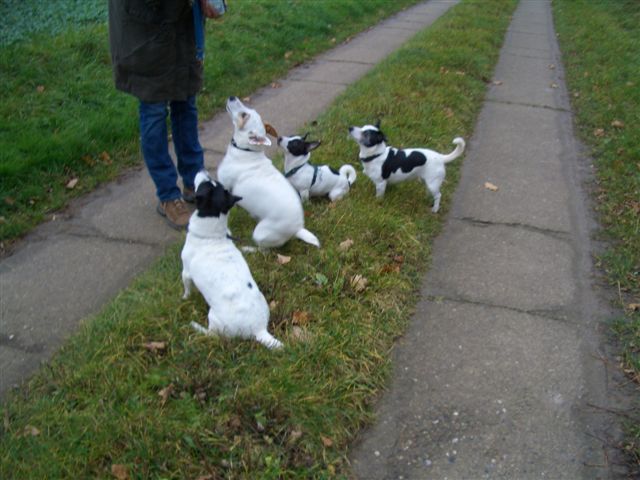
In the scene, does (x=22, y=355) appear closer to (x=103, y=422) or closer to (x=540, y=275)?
(x=103, y=422)

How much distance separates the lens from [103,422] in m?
2.60

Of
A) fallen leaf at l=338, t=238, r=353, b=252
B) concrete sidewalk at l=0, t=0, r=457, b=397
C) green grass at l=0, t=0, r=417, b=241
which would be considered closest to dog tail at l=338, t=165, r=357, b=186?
fallen leaf at l=338, t=238, r=353, b=252

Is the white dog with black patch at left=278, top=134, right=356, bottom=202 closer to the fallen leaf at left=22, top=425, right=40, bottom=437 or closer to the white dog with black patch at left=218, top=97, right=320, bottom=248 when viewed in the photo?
the white dog with black patch at left=218, top=97, right=320, bottom=248

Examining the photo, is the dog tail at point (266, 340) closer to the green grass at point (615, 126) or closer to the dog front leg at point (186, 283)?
the dog front leg at point (186, 283)

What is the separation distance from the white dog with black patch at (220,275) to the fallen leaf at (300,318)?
0.82 feet

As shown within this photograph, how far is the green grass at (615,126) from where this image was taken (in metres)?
3.87

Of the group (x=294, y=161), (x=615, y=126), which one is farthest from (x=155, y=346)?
(x=615, y=126)

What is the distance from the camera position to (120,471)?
2391 mm

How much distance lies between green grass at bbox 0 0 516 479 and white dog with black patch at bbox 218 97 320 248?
18cm

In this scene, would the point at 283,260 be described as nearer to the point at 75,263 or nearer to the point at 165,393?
the point at 165,393

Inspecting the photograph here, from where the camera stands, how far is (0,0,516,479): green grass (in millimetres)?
2492

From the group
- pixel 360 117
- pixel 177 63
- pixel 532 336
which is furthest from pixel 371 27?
pixel 532 336

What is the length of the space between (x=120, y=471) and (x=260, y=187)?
6.67 ft

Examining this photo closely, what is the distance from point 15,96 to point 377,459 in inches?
206
